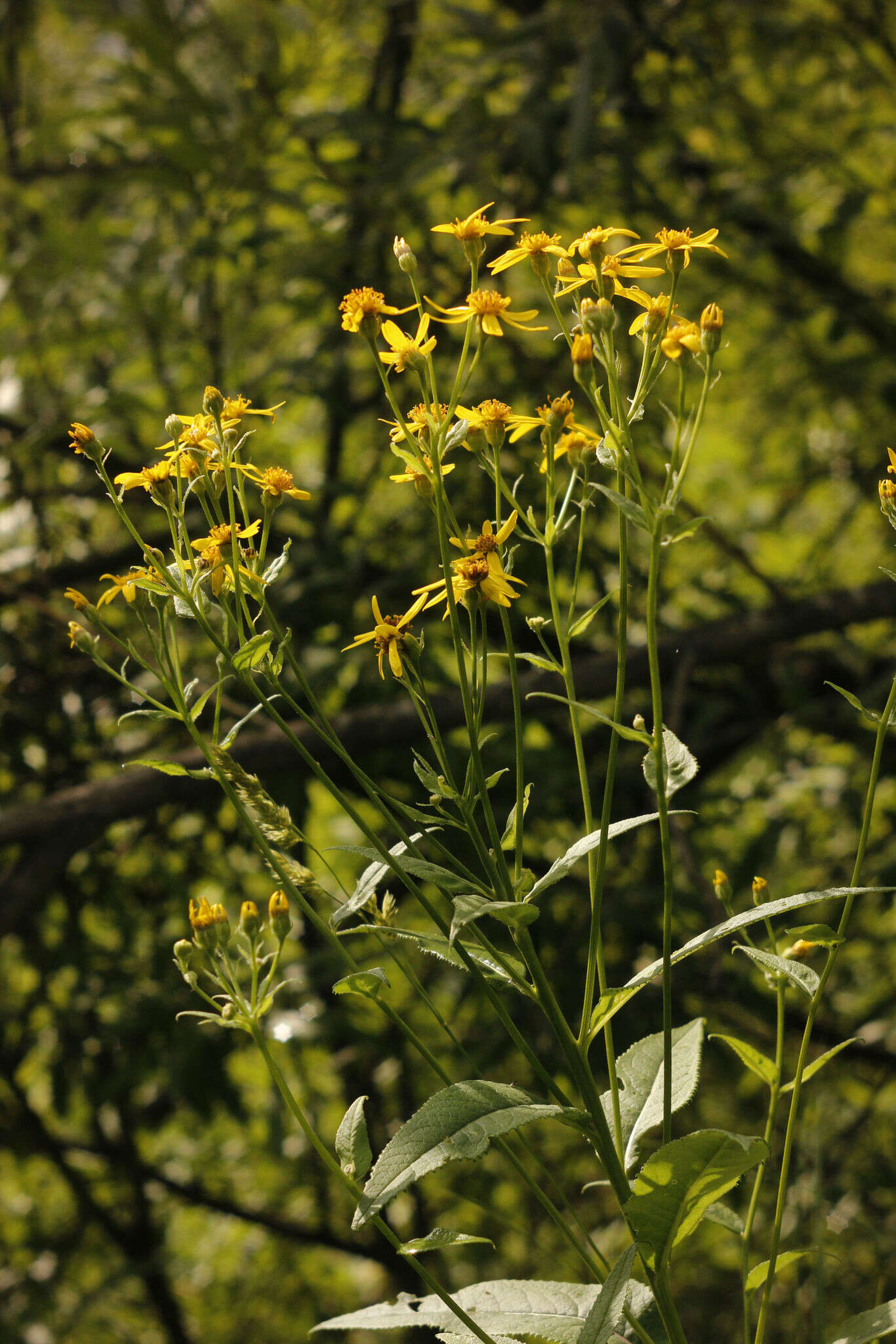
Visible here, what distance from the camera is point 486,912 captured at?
0.73 metres

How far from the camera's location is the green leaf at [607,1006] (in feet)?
2.75

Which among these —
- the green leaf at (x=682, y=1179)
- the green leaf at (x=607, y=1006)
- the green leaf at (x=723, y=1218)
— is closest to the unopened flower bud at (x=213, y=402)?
the green leaf at (x=607, y=1006)

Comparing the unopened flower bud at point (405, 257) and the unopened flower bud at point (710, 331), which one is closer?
the unopened flower bud at point (710, 331)

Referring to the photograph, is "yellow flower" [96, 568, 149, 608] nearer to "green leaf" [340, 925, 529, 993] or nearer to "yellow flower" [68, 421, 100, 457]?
"yellow flower" [68, 421, 100, 457]

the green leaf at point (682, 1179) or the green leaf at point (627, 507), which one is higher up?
the green leaf at point (627, 507)

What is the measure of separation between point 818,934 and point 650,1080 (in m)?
0.28

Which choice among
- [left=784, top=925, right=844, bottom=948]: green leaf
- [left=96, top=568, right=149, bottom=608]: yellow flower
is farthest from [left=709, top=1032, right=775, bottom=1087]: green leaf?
[left=96, top=568, right=149, bottom=608]: yellow flower

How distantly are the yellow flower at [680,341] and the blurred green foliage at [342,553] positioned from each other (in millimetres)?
1061

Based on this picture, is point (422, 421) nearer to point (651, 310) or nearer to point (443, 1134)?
point (651, 310)

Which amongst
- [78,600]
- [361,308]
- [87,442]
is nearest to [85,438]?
[87,442]

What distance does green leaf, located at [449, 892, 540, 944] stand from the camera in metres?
0.71

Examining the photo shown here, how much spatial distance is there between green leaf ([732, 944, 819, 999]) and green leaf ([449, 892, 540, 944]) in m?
0.16

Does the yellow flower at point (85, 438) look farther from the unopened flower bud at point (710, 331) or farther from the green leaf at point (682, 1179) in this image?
the green leaf at point (682, 1179)

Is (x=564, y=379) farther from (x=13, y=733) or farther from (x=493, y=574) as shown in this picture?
(x=493, y=574)
